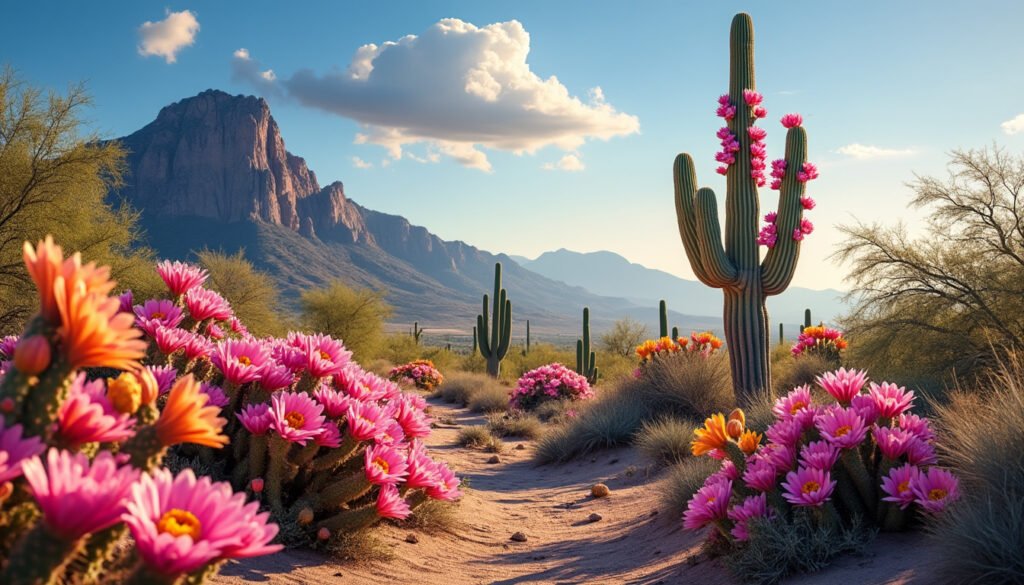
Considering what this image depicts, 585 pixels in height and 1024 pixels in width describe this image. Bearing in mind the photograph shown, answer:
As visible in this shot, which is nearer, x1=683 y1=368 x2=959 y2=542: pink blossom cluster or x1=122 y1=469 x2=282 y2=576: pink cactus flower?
x1=122 y1=469 x2=282 y2=576: pink cactus flower

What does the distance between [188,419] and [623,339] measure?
118ft

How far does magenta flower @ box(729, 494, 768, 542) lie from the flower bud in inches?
165

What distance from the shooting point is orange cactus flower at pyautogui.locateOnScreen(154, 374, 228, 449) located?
1.88 m

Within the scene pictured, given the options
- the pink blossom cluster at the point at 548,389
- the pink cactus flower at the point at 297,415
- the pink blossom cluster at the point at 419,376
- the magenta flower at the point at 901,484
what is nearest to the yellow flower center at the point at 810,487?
the magenta flower at the point at 901,484

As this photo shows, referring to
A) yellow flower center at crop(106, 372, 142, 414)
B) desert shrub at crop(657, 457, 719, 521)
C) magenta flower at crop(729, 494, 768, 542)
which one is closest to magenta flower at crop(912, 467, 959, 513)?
magenta flower at crop(729, 494, 768, 542)

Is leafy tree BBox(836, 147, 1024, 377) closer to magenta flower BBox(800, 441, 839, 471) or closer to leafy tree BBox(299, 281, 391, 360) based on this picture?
magenta flower BBox(800, 441, 839, 471)

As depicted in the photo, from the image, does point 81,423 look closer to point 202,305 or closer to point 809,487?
point 202,305

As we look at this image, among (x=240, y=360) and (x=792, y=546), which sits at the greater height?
(x=240, y=360)

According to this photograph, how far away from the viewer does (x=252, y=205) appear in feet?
420

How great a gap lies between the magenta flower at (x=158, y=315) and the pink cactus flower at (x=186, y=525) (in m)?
3.43

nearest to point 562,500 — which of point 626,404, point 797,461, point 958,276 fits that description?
point 626,404

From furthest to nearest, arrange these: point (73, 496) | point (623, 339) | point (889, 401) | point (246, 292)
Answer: point (623, 339), point (246, 292), point (889, 401), point (73, 496)

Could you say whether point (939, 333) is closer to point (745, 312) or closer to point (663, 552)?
point (745, 312)

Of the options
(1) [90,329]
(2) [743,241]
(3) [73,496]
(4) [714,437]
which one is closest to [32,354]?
(1) [90,329]
